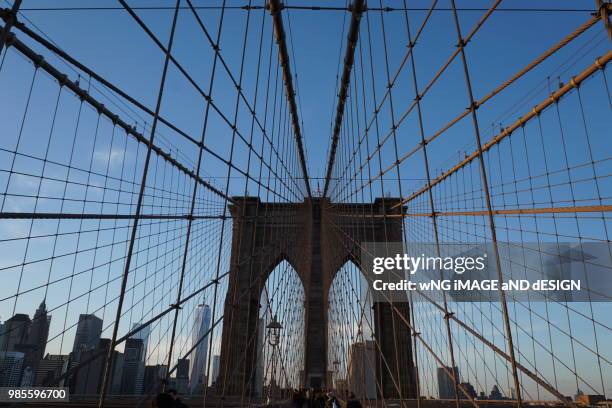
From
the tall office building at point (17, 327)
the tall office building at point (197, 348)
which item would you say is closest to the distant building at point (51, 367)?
the tall office building at point (17, 327)

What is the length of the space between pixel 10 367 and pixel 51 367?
3.19m

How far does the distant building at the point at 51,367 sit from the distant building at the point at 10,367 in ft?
0.83

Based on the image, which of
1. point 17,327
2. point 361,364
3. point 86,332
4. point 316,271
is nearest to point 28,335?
point 17,327

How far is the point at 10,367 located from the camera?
3.96 metres

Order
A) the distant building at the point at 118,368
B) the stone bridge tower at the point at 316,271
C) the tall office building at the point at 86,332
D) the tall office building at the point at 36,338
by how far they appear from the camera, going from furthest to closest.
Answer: the stone bridge tower at the point at 316,271 < the distant building at the point at 118,368 < the tall office building at the point at 86,332 < the tall office building at the point at 36,338

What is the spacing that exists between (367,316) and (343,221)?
7.03 m

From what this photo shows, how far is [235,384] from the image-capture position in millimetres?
17406

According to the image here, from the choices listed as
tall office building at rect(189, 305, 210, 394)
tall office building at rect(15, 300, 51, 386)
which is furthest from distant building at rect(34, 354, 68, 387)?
tall office building at rect(189, 305, 210, 394)

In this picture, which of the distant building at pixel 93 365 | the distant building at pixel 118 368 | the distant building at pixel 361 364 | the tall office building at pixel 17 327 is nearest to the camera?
the distant building at pixel 93 365

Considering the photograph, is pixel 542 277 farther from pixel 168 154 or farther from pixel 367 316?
pixel 168 154

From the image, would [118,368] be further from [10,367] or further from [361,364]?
[10,367]

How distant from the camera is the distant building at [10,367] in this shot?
392 centimetres

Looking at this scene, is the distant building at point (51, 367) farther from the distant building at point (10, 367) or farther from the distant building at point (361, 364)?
the distant building at point (361, 364)

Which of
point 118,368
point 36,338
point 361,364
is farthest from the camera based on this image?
point 118,368
